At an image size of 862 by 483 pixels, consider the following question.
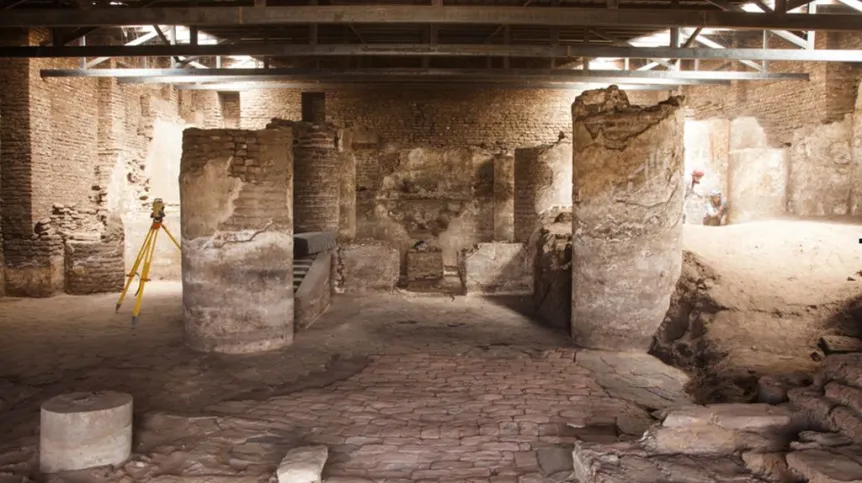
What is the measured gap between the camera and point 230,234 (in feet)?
22.9

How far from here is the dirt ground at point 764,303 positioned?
18.7ft

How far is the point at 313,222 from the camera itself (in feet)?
37.4

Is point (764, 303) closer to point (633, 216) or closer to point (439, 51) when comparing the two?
point (633, 216)

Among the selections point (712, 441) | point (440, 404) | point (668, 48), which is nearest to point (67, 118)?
point (440, 404)

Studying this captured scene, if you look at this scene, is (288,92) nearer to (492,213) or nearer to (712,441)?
(492,213)

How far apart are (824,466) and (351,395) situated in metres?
3.77

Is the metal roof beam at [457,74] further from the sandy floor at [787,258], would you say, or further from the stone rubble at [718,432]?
the stone rubble at [718,432]

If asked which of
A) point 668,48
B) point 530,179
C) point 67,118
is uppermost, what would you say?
point 668,48

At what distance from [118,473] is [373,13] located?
18.9 feet

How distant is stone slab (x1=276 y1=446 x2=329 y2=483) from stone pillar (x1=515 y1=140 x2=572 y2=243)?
9856 millimetres

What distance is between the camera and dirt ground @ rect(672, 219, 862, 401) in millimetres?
5691

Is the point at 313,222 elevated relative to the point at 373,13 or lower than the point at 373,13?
lower

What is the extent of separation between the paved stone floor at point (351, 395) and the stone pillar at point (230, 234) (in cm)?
42

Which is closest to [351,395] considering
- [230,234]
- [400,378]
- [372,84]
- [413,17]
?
[400,378]
